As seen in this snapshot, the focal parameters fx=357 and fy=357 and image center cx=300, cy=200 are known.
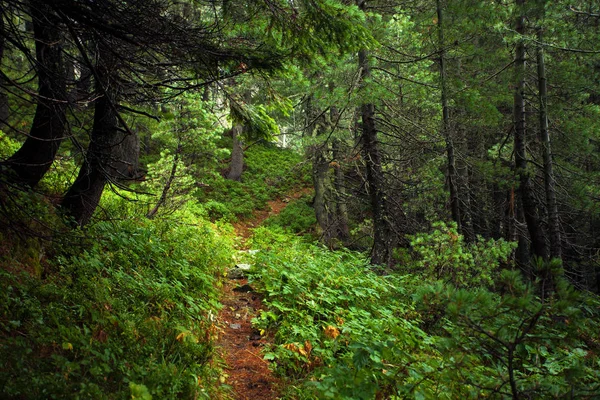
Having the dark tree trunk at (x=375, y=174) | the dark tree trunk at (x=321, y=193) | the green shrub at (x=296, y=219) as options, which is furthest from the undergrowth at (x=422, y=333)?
the green shrub at (x=296, y=219)

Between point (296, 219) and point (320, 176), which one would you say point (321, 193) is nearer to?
point (320, 176)

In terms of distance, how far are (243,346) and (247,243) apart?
22.1 feet

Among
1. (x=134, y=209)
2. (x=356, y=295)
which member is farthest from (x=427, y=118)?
(x=134, y=209)

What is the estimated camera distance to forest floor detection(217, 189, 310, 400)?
160 inches

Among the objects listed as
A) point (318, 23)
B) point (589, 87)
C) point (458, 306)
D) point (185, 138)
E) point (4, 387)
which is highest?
point (589, 87)

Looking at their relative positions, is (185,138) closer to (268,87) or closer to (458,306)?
(268,87)

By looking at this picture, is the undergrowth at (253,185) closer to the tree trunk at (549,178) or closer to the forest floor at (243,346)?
the forest floor at (243,346)

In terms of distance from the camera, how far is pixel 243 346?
496 centimetres

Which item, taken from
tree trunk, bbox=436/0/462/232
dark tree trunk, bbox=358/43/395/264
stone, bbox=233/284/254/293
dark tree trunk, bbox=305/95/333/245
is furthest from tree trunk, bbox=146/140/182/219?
tree trunk, bbox=436/0/462/232

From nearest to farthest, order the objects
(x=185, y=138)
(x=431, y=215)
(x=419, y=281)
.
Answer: (x=419, y=281) < (x=185, y=138) < (x=431, y=215)

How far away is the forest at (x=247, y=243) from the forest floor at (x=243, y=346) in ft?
0.11

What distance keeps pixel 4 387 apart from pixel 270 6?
412cm

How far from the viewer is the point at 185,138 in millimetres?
9867

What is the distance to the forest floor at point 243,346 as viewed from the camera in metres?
4.05
